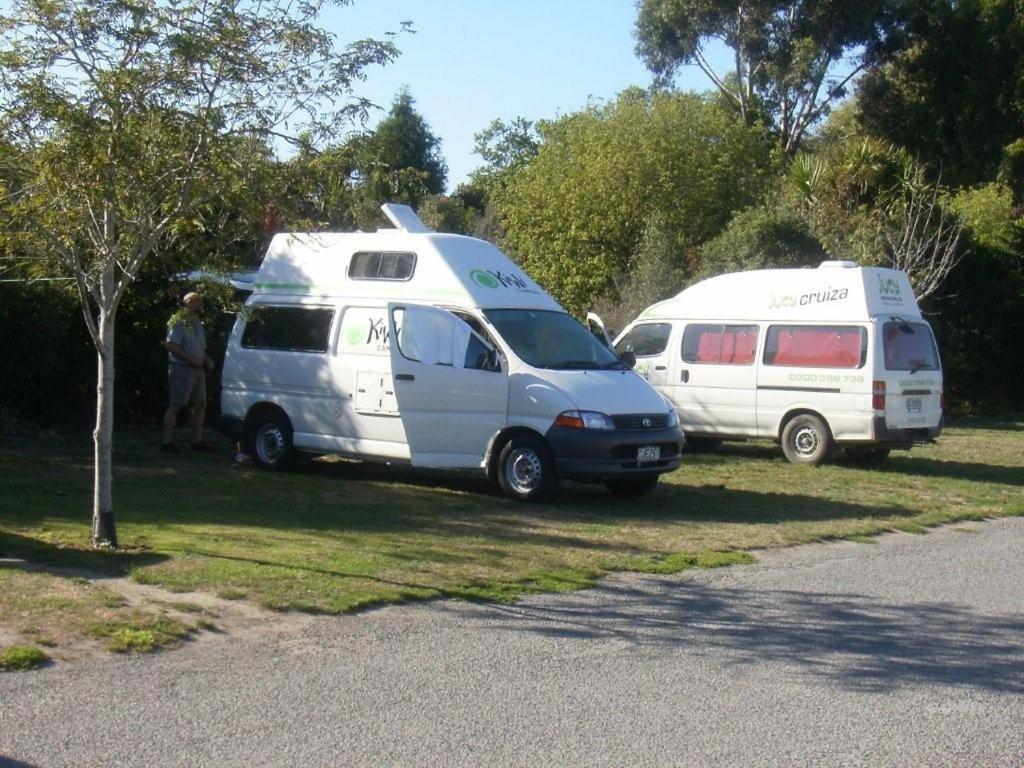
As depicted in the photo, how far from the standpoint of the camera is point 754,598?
9219mm

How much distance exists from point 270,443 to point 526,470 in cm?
349

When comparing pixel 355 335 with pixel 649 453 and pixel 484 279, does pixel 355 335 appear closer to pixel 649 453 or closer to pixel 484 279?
pixel 484 279

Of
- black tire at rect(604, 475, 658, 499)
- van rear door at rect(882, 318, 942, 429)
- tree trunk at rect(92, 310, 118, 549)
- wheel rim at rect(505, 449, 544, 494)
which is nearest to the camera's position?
tree trunk at rect(92, 310, 118, 549)

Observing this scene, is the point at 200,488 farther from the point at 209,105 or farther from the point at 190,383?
the point at 209,105

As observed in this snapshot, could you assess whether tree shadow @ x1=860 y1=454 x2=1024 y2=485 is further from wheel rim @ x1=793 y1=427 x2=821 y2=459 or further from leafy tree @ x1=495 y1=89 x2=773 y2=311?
leafy tree @ x1=495 y1=89 x2=773 y2=311

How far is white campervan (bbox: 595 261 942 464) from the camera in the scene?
→ 16.5 metres

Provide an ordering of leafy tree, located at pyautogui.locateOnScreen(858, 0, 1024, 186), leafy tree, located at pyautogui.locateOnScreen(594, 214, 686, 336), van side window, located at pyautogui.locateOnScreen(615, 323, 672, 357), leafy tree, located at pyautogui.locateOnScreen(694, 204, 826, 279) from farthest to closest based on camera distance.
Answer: leafy tree, located at pyautogui.locateOnScreen(858, 0, 1024, 186), leafy tree, located at pyautogui.locateOnScreen(694, 204, 826, 279), leafy tree, located at pyautogui.locateOnScreen(594, 214, 686, 336), van side window, located at pyautogui.locateOnScreen(615, 323, 672, 357)

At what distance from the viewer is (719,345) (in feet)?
58.9

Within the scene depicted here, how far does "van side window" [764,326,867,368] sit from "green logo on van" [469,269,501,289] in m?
5.04

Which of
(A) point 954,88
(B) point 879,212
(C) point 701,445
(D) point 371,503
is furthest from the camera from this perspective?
(A) point 954,88

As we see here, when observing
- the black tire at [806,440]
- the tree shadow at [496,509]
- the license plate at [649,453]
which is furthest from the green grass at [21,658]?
the black tire at [806,440]

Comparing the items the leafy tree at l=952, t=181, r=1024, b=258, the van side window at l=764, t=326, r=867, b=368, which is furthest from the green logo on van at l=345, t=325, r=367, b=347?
the leafy tree at l=952, t=181, r=1024, b=258

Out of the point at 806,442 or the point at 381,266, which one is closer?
the point at 381,266

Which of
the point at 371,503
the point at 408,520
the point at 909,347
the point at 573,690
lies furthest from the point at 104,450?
the point at 909,347
